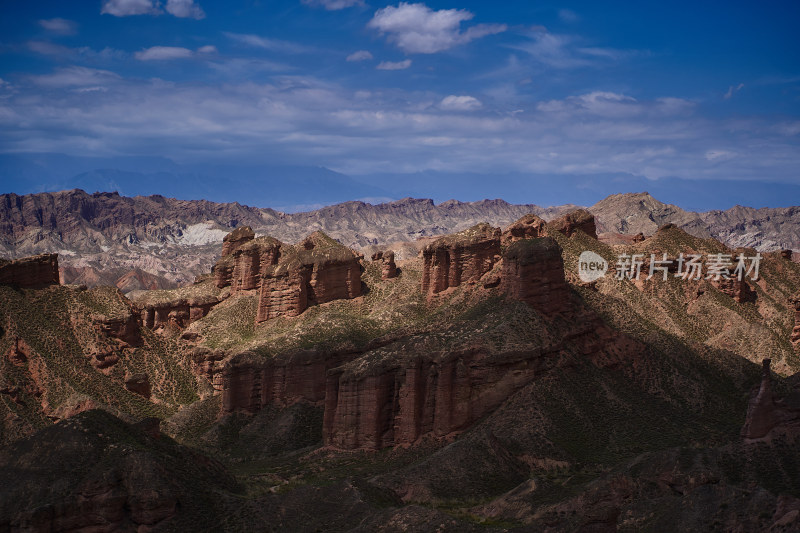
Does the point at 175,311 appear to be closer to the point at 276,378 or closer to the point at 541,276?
Result: the point at 276,378

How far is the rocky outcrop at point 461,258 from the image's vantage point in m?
95.9

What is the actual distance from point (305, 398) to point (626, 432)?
106 ft

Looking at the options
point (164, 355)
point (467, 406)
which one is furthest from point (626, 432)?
point (164, 355)

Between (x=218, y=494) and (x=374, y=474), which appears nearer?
(x=218, y=494)

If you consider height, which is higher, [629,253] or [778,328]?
[629,253]

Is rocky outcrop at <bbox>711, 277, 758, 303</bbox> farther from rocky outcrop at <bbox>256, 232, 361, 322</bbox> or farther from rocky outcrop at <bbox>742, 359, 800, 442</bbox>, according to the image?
rocky outcrop at <bbox>742, 359, 800, 442</bbox>

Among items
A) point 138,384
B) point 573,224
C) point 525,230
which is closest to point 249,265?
point 138,384

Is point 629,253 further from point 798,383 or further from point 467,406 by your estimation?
point 798,383

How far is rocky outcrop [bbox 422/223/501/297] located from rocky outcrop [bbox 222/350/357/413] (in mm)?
14422

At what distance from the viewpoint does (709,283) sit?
362 feet
